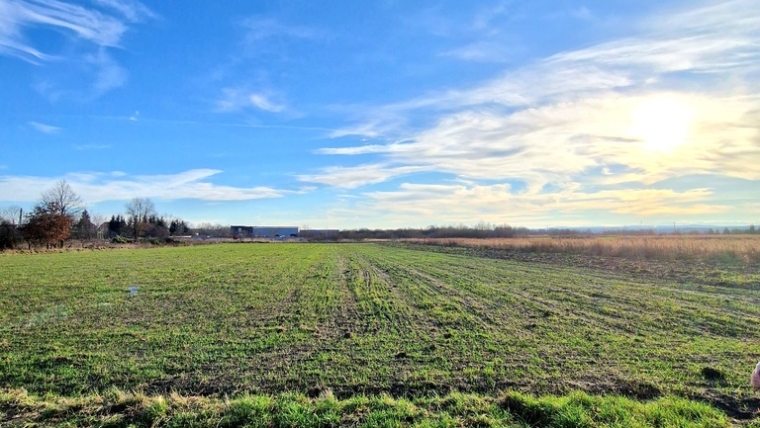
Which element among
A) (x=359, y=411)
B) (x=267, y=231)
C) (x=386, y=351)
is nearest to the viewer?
(x=359, y=411)

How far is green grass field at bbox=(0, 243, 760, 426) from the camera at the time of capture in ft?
15.7

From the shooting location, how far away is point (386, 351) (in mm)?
7098

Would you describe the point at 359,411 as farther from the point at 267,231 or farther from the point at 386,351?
the point at 267,231

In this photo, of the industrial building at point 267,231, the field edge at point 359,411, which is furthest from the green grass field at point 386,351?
the industrial building at point 267,231

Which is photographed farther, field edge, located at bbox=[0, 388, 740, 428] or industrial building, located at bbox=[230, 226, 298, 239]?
industrial building, located at bbox=[230, 226, 298, 239]

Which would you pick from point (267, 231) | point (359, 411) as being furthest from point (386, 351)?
point (267, 231)

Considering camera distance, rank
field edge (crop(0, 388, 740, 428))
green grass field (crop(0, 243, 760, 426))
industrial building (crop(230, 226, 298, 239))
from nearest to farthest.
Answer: field edge (crop(0, 388, 740, 428)) → green grass field (crop(0, 243, 760, 426)) → industrial building (crop(230, 226, 298, 239))

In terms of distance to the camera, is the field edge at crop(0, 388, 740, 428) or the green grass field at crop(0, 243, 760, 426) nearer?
the field edge at crop(0, 388, 740, 428)

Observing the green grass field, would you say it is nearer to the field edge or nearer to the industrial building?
the field edge

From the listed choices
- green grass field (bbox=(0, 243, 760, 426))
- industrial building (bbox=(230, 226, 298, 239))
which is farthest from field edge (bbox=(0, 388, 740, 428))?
industrial building (bbox=(230, 226, 298, 239))

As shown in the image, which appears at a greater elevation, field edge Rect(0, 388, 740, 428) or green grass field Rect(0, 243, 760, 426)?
field edge Rect(0, 388, 740, 428)

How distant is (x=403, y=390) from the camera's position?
5.30 metres

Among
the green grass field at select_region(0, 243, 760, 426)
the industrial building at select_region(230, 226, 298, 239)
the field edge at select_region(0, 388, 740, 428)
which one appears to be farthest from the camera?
the industrial building at select_region(230, 226, 298, 239)

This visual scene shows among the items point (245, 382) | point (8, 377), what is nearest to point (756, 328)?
point (245, 382)
